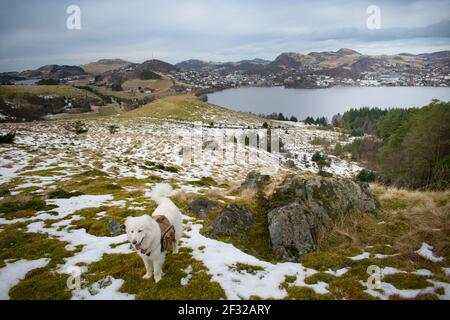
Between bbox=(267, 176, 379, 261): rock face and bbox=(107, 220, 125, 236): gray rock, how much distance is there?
6434 millimetres

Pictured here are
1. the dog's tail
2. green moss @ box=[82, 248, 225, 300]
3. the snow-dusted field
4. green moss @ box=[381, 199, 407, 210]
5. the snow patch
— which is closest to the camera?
green moss @ box=[82, 248, 225, 300]

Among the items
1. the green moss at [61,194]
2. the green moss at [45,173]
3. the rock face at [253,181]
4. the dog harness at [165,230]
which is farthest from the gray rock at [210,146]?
the dog harness at [165,230]

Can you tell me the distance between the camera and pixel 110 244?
32.3ft

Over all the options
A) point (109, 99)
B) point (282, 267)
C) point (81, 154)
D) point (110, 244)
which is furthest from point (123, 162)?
point (109, 99)

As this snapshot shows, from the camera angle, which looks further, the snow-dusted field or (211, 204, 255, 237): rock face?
(211, 204, 255, 237): rock face

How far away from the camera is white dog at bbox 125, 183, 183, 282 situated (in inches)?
249

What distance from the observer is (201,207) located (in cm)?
1390

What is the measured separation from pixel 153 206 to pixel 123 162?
59.5 feet

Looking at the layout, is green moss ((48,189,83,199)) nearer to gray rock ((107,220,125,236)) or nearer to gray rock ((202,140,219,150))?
gray rock ((107,220,125,236))

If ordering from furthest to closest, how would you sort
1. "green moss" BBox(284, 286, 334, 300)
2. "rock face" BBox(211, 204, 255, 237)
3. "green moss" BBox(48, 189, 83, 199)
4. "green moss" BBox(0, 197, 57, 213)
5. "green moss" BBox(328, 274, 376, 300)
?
1. "green moss" BBox(48, 189, 83, 199)
2. "green moss" BBox(0, 197, 57, 213)
3. "rock face" BBox(211, 204, 255, 237)
4. "green moss" BBox(284, 286, 334, 300)
5. "green moss" BBox(328, 274, 376, 300)

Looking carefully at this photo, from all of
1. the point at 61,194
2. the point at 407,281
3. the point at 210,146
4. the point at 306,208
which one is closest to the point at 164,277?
the point at 306,208

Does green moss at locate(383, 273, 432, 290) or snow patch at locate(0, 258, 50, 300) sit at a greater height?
green moss at locate(383, 273, 432, 290)

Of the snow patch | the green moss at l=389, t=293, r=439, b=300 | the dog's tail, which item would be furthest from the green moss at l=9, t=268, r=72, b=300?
the green moss at l=389, t=293, r=439, b=300
